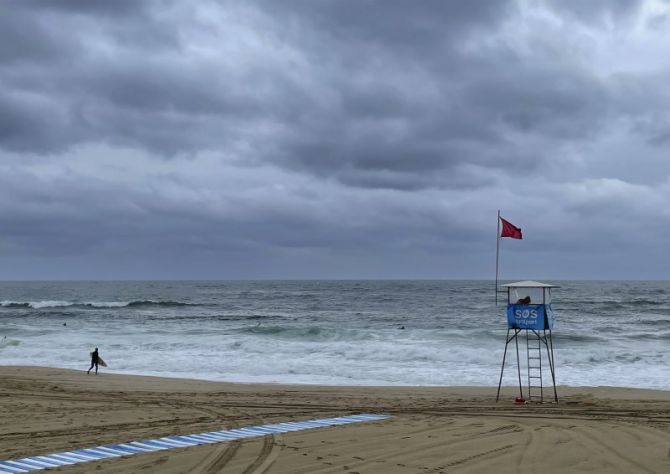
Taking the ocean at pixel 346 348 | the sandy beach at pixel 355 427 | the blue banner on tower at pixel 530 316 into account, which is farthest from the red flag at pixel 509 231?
the ocean at pixel 346 348

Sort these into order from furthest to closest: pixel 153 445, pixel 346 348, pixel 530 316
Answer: pixel 346 348, pixel 530 316, pixel 153 445

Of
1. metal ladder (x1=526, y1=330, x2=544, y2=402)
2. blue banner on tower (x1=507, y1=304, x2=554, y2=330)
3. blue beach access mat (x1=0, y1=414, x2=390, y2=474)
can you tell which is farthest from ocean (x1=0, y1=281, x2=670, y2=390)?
blue beach access mat (x1=0, y1=414, x2=390, y2=474)

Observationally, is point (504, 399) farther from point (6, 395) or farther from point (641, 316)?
point (641, 316)

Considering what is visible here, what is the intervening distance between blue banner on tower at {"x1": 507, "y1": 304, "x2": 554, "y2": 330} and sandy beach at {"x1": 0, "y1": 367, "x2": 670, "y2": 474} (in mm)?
1922

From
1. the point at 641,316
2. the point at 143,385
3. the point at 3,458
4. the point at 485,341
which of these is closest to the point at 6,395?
the point at 143,385

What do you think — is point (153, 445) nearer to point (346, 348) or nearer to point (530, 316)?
point (530, 316)

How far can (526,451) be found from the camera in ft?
28.9

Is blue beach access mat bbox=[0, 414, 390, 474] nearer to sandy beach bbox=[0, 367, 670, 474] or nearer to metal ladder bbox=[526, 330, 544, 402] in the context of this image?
sandy beach bbox=[0, 367, 670, 474]

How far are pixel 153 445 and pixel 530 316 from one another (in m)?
9.79

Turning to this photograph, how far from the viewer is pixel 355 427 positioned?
34.8 feet

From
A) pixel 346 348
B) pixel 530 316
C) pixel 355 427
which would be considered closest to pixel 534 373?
pixel 530 316

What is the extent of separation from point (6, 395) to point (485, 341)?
22163 mm

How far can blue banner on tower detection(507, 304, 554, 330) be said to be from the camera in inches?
587

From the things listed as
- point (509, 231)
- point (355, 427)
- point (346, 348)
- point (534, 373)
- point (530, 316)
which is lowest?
point (346, 348)
